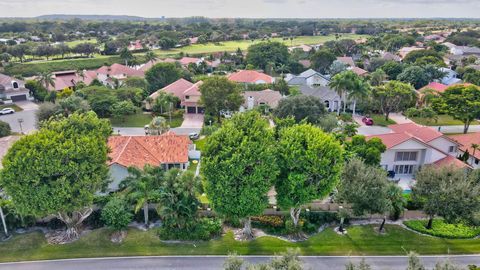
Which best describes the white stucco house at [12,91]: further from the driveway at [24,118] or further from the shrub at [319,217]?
the shrub at [319,217]

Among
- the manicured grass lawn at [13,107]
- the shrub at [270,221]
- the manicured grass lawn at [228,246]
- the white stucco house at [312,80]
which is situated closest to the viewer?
the manicured grass lawn at [228,246]

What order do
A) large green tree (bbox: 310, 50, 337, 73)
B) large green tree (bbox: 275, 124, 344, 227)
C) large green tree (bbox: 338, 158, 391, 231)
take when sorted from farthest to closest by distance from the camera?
large green tree (bbox: 310, 50, 337, 73) < large green tree (bbox: 338, 158, 391, 231) < large green tree (bbox: 275, 124, 344, 227)

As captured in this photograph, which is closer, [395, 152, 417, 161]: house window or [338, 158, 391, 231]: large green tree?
[338, 158, 391, 231]: large green tree

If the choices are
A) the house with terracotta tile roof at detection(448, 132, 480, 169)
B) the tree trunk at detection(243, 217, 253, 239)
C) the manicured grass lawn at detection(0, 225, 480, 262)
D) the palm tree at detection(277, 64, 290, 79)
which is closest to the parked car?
the manicured grass lawn at detection(0, 225, 480, 262)

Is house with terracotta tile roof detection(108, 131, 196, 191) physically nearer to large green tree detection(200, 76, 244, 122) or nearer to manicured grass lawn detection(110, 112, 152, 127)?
large green tree detection(200, 76, 244, 122)

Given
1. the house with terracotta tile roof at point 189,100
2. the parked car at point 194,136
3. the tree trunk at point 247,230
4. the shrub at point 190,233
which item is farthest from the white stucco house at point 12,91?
the tree trunk at point 247,230

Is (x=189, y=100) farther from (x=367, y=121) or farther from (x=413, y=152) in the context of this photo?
(x=413, y=152)
